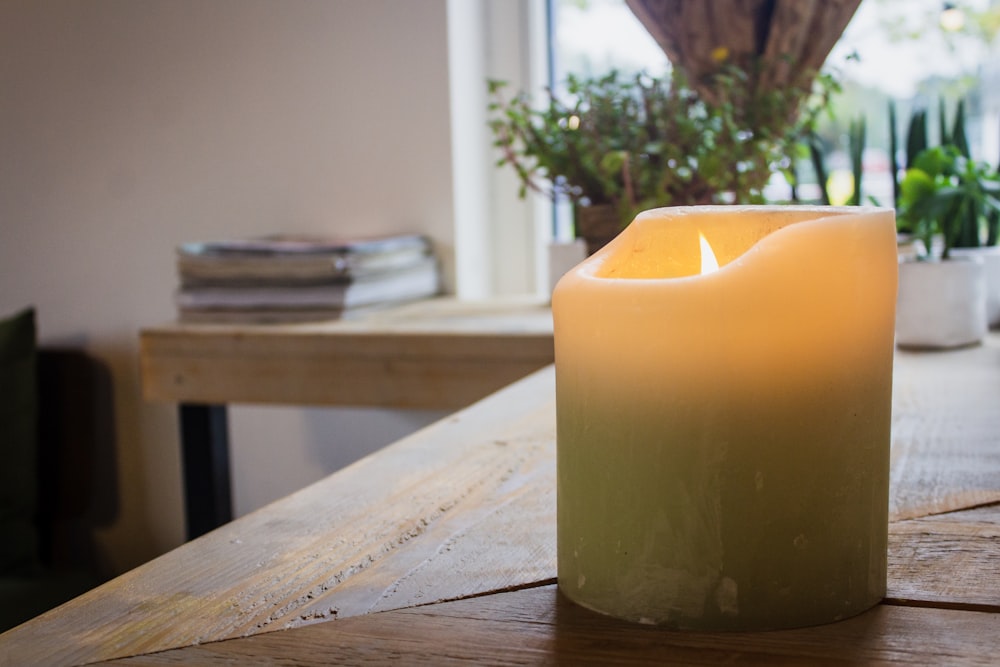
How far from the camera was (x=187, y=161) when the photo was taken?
6.49 feet

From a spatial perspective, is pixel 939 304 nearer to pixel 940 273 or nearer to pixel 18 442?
pixel 940 273

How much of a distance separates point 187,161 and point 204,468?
64cm

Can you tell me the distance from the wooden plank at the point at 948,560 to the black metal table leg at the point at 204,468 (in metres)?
1.26

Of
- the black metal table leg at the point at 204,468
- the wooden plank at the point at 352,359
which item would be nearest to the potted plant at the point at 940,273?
the wooden plank at the point at 352,359

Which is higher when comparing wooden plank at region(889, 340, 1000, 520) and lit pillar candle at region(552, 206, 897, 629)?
lit pillar candle at region(552, 206, 897, 629)

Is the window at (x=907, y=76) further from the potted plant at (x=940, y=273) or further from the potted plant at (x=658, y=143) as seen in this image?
the potted plant at (x=940, y=273)

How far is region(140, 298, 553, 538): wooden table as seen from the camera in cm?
140

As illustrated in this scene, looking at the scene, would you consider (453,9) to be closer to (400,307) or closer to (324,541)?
(400,307)

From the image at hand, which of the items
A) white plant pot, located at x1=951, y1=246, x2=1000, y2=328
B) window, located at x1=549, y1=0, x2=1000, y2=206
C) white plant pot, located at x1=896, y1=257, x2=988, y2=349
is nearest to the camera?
white plant pot, located at x1=896, y1=257, x2=988, y2=349

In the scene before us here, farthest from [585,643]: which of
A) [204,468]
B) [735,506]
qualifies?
[204,468]

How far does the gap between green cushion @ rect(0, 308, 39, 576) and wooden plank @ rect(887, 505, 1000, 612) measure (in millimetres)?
1735

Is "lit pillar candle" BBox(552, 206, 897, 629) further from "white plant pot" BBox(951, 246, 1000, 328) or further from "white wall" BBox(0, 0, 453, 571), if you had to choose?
"white wall" BBox(0, 0, 453, 571)

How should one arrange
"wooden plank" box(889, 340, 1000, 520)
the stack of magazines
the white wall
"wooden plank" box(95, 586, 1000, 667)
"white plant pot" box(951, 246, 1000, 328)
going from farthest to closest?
the white wall, the stack of magazines, "white plant pot" box(951, 246, 1000, 328), "wooden plank" box(889, 340, 1000, 520), "wooden plank" box(95, 586, 1000, 667)

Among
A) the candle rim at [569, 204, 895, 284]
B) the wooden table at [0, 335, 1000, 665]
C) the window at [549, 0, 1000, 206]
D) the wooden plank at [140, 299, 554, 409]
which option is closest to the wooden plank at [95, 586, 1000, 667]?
the wooden table at [0, 335, 1000, 665]
